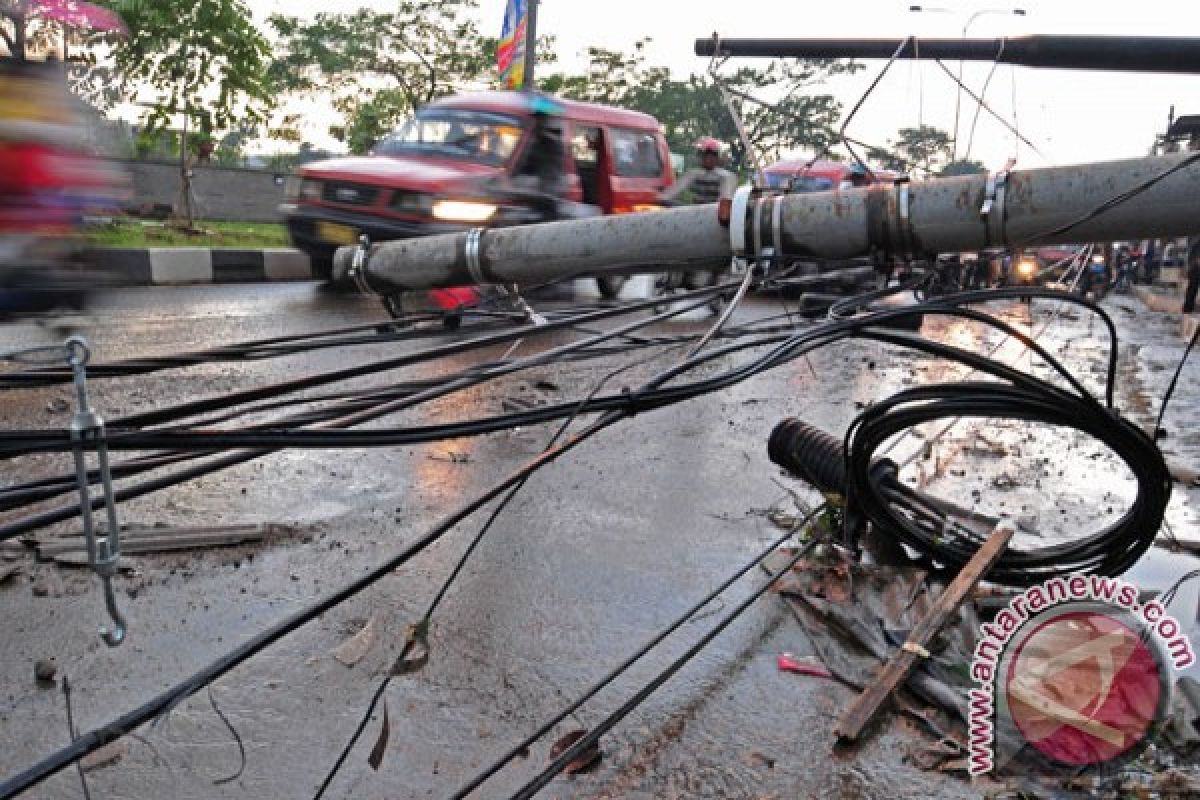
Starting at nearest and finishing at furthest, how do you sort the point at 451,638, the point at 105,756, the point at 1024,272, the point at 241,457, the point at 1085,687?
the point at 241,457 → the point at 105,756 → the point at 1085,687 → the point at 451,638 → the point at 1024,272

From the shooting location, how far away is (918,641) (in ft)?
9.62

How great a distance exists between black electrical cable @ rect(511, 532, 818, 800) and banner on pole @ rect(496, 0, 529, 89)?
44.9 ft

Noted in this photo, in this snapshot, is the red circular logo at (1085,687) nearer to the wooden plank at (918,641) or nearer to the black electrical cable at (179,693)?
the wooden plank at (918,641)

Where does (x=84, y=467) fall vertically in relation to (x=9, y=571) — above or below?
above

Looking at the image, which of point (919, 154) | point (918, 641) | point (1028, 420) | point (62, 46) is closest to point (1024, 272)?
point (919, 154)

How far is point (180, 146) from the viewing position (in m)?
15.8

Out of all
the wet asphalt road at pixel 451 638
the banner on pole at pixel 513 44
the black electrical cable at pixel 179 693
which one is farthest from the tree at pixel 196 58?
the black electrical cable at pixel 179 693

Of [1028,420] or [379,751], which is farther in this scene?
[1028,420]

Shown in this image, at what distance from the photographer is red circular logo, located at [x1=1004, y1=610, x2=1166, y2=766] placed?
2572 mm

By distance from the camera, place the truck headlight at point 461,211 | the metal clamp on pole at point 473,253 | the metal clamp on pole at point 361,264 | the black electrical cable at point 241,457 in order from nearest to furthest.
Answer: the black electrical cable at point 241,457 < the metal clamp on pole at point 473,253 < the metal clamp on pole at point 361,264 < the truck headlight at point 461,211

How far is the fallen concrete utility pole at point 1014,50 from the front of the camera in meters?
2.56

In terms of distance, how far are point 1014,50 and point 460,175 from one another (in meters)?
7.14

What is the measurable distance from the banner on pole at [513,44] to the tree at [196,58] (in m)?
3.78

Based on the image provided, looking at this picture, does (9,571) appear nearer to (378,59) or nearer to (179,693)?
(179,693)
